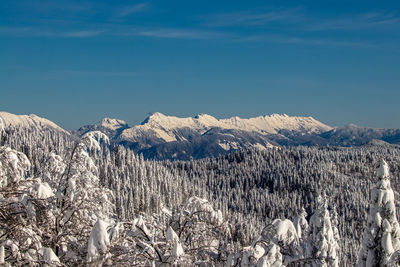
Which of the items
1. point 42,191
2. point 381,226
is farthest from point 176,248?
point 381,226

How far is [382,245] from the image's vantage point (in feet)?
85.3

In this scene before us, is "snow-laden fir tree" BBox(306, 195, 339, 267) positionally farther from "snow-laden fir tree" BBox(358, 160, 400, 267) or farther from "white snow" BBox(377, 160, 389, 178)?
"white snow" BBox(377, 160, 389, 178)

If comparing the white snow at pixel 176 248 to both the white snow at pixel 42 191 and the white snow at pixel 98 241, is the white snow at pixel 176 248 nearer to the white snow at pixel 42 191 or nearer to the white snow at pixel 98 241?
the white snow at pixel 98 241

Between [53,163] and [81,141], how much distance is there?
1684mm

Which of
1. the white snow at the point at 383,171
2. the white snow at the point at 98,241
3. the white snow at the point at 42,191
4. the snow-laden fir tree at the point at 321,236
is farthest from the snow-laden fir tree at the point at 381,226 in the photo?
the white snow at the point at 98,241

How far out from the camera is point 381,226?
2625 centimetres

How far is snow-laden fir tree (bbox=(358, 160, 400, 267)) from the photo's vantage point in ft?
84.9

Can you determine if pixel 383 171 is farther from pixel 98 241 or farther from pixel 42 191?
pixel 98 241

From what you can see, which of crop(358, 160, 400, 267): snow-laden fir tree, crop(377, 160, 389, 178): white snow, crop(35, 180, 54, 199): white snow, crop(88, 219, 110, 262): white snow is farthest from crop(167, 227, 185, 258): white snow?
crop(377, 160, 389, 178): white snow

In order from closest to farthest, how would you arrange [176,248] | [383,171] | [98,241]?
[98,241], [176,248], [383,171]

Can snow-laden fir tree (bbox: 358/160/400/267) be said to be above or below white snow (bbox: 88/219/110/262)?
below

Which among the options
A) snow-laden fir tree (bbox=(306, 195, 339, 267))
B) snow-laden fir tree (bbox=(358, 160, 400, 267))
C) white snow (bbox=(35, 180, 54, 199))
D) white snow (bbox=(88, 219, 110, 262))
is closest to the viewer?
white snow (bbox=(88, 219, 110, 262))

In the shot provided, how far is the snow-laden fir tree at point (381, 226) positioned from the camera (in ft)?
84.9

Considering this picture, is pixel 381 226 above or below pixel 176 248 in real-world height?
below
